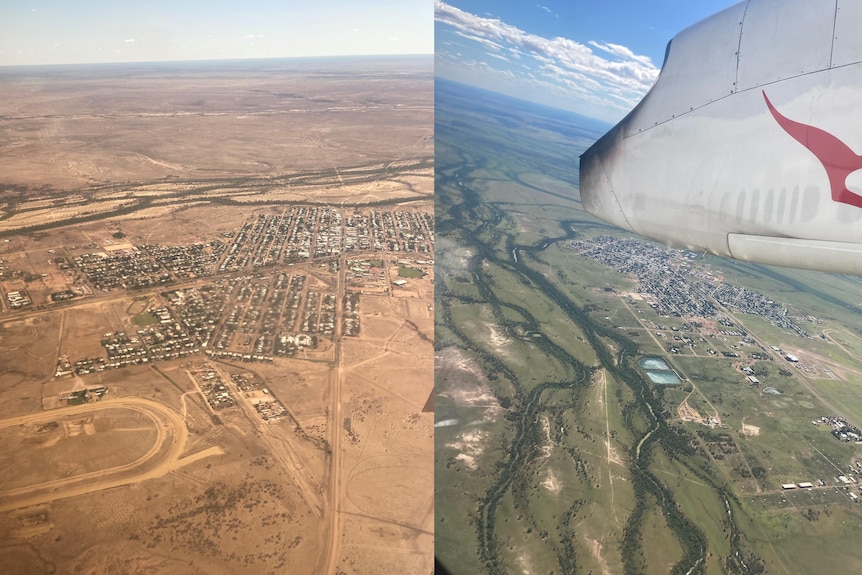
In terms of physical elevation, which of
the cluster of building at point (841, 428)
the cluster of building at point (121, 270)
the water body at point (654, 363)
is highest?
the cluster of building at point (121, 270)

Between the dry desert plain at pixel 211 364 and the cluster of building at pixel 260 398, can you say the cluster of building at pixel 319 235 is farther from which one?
the cluster of building at pixel 260 398

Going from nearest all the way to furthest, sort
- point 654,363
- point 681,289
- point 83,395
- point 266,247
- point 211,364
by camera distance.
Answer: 1. point 83,395
2. point 654,363
3. point 681,289
4. point 211,364
5. point 266,247

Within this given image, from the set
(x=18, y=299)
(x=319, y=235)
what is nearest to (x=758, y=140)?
(x=18, y=299)

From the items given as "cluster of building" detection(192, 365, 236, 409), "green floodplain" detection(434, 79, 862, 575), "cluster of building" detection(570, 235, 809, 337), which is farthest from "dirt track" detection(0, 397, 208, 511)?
"cluster of building" detection(570, 235, 809, 337)

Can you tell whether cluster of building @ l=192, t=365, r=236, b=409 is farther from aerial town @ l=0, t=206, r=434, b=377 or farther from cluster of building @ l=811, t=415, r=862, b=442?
cluster of building @ l=811, t=415, r=862, b=442

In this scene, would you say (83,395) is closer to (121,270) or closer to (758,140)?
(121,270)

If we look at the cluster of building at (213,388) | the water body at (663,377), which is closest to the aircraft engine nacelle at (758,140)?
the water body at (663,377)
